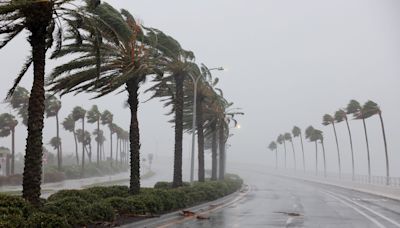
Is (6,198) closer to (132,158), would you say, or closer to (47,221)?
(47,221)

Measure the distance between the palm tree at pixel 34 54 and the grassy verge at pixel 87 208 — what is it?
35.0 inches

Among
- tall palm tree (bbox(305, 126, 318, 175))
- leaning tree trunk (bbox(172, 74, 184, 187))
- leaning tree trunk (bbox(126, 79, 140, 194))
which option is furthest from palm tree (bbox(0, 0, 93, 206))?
tall palm tree (bbox(305, 126, 318, 175))

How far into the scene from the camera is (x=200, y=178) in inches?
1400

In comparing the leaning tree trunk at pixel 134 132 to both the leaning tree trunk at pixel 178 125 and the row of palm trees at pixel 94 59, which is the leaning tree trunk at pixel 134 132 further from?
the leaning tree trunk at pixel 178 125

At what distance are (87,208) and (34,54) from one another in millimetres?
4728

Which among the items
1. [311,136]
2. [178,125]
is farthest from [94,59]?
[311,136]

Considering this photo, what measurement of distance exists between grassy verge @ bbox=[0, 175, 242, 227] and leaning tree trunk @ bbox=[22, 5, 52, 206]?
0.75 meters

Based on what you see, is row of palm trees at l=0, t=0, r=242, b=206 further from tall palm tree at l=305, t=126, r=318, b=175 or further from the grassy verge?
tall palm tree at l=305, t=126, r=318, b=175

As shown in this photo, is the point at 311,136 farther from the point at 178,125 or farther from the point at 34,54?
the point at 34,54

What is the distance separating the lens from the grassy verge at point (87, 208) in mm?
11406

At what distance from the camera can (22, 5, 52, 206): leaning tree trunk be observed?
13.9m

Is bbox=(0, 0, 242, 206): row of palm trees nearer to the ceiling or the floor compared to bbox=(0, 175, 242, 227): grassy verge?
nearer to the ceiling

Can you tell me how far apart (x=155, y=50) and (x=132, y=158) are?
6.17 m

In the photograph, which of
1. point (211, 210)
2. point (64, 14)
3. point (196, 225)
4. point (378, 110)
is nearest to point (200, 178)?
point (211, 210)
